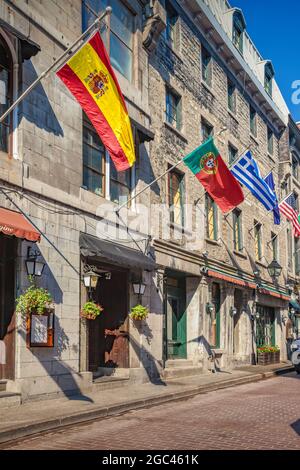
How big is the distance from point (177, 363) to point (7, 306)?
9.02m

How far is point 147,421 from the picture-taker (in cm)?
1036

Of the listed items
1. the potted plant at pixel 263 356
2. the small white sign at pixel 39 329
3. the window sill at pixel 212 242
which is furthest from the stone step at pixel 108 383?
the potted plant at pixel 263 356

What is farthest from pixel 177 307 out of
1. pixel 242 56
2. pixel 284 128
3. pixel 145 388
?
pixel 284 128

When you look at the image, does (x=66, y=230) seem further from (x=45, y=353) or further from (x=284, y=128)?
(x=284, y=128)

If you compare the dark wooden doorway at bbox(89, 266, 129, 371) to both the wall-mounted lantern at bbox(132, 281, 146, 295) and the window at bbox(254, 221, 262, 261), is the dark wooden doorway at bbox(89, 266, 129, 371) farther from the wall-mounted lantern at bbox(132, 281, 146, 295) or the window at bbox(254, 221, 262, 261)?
the window at bbox(254, 221, 262, 261)

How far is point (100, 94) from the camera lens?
1195 centimetres

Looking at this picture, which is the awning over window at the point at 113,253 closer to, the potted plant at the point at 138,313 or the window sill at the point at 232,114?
the potted plant at the point at 138,313

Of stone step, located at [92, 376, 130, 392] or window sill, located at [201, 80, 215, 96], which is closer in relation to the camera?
stone step, located at [92, 376, 130, 392]

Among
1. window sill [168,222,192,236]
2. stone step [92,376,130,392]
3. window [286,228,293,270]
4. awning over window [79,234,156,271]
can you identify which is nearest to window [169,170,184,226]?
window sill [168,222,192,236]

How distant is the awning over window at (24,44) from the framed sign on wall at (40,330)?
5.20 metres

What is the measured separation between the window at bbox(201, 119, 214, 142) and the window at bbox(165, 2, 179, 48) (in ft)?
10.8

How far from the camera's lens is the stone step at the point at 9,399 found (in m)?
10.8

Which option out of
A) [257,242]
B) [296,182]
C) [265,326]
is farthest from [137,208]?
[296,182]

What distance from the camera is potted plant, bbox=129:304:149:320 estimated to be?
51.6 ft
